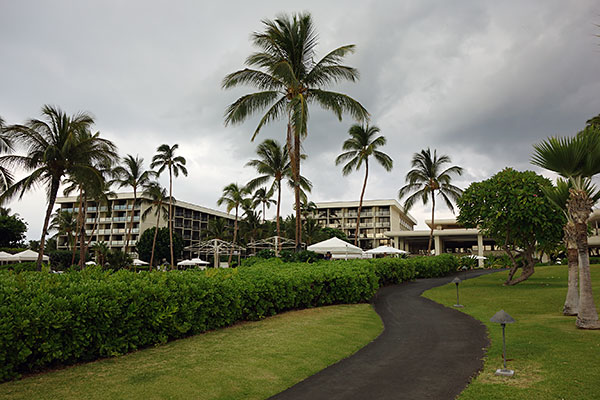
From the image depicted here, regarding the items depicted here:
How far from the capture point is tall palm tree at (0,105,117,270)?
21.8 meters

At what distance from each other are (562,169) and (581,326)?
3896 mm

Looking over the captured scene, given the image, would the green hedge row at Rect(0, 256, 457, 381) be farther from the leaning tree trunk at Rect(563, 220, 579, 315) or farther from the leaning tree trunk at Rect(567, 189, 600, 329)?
the leaning tree trunk at Rect(563, 220, 579, 315)

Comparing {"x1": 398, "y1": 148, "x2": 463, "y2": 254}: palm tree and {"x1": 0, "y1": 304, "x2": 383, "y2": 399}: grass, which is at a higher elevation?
{"x1": 398, "y1": 148, "x2": 463, "y2": 254}: palm tree

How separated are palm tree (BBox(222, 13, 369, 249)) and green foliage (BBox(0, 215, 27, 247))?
176 ft

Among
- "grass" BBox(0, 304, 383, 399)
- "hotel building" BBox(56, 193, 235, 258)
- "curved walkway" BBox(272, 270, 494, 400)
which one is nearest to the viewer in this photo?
"grass" BBox(0, 304, 383, 399)

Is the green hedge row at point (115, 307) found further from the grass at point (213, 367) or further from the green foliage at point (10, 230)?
the green foliage at point (10, 230)

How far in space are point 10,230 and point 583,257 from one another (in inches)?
2635

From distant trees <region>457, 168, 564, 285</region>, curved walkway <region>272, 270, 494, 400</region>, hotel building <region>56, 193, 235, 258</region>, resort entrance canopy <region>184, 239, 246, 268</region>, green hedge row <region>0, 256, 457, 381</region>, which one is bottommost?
curved walkway <region>272, 270, 494, 400</region>

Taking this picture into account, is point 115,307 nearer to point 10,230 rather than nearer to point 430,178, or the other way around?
point 430,178

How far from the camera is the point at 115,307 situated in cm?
702

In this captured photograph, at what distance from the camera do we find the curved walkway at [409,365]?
19.9 feet

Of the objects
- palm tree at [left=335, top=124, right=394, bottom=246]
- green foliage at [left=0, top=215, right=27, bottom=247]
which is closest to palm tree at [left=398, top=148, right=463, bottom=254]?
palm tree at [left=335, top=124, right=394, bottom=246]

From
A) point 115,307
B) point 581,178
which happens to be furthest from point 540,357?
point 115,307

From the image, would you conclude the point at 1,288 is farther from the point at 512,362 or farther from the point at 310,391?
the point at 512,362
